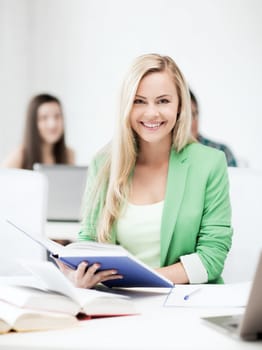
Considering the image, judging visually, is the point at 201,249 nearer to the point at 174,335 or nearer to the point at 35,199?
the point at 35,199

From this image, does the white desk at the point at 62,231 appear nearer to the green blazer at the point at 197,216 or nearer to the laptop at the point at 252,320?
the green blazer at the point at 197,216

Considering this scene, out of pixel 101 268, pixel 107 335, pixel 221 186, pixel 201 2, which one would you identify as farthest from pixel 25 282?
pixel 201 2

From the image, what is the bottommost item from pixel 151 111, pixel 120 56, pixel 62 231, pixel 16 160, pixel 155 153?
pixel 62 231

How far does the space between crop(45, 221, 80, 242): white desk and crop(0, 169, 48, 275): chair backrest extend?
1499mm

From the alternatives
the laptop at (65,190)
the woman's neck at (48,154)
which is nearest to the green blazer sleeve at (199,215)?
the laptop at (65,190)

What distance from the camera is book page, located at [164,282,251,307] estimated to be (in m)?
1.66

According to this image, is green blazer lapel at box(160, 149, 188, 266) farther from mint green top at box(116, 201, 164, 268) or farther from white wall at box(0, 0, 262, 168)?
white wall at box(0, 0, 262, 168)

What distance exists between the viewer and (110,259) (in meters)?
1.65

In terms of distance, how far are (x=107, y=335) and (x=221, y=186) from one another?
0.99 m

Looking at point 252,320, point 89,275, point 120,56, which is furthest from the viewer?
point 120,56

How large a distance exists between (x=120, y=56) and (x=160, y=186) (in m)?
4.52

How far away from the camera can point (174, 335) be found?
136 cm

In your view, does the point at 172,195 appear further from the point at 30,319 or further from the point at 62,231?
the point at 62,231

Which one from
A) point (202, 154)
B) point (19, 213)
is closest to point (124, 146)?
point (202, 154)
